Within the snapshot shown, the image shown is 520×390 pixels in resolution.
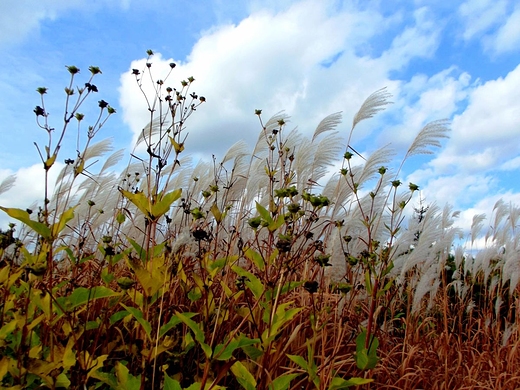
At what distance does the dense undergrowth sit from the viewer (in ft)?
4.29

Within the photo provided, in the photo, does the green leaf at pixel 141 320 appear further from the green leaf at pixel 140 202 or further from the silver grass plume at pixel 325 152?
the silver grass plume at pixel 325 152

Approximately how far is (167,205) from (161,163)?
40cm

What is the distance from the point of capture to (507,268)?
3.38 meters

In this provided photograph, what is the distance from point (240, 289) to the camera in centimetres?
158

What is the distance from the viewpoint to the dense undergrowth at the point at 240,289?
4.29 ft

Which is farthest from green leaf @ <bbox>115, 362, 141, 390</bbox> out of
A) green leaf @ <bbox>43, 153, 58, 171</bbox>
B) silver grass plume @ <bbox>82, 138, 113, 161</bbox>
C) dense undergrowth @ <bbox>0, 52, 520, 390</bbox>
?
silver grass plume @ <bbox>82, 138, 113, 161</bbox>

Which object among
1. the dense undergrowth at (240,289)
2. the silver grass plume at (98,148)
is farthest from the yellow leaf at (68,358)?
the silver grass plume at (98,148)

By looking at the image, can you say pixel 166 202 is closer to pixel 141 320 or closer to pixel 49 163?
pixel 141 320

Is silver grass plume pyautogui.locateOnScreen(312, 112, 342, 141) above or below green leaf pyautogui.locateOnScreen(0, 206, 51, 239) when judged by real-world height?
above

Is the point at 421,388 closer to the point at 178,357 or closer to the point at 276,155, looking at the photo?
the point at 178,357

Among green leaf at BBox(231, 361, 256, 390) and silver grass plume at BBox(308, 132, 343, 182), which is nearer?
green leaf at BBox(231, 361, 256, 390)

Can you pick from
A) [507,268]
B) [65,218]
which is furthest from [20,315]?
[507,268]

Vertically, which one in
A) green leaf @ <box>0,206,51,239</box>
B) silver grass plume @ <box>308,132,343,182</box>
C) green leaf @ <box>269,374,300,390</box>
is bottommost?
green leaf @ <box>269,374,300,390</box>

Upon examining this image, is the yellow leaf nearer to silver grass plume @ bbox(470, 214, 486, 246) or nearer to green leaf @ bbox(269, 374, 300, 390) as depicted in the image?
green leaf @ bbox(269, 374, 300, 390)
